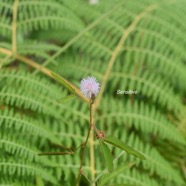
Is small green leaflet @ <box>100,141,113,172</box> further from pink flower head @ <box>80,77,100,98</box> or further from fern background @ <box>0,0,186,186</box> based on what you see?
fern background @ <box>0,0,186,186</box>

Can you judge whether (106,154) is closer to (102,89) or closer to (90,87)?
(90,87)

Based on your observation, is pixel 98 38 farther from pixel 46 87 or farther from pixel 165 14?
pixel 46 87

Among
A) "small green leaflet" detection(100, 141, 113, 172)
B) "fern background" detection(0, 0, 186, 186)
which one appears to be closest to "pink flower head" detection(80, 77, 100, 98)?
"small green leaflet" detection(100, 141, 113, 172)

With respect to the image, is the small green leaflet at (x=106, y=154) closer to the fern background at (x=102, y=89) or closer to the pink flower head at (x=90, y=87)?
the pink flower head at (x=90, y=87)

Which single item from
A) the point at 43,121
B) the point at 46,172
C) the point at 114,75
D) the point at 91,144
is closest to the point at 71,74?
the point at 114,75

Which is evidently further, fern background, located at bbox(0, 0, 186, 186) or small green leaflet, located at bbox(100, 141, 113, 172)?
fern background, located at bbox(0, 0, 186, 186)

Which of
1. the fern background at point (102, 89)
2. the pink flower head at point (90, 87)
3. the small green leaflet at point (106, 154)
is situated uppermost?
the fern background at point (102, 89)

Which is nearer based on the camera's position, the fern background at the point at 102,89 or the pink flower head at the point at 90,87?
the pink flower head at the point at 90,87

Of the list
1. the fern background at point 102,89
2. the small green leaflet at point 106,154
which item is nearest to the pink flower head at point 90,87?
the small green leaflet at point 106,154

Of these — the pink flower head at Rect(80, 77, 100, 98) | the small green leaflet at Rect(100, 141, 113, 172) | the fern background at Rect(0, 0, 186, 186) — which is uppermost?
the fern background at Rect(0, 0, 186, 186)
